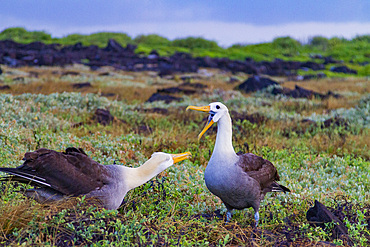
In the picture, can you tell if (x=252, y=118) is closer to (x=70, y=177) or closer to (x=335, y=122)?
(x=335, y=122)

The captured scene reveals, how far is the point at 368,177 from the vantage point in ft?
24.5

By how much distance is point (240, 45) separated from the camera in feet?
224

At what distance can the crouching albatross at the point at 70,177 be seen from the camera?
173 inches

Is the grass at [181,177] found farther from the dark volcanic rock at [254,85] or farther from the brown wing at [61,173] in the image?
the dark volcanic rock at [254,85]

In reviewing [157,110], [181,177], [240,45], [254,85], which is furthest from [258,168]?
[240,45]

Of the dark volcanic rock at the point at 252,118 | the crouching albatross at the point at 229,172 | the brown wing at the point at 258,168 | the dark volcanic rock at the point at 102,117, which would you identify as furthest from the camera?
the dark volcanic rock at the point at 252,118

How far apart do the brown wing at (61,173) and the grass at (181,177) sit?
0.18m

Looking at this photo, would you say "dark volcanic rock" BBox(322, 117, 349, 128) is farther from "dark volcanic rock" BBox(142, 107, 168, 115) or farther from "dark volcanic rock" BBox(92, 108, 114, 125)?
"dark volcanic rock" BBox(92, 108, 114, 125)

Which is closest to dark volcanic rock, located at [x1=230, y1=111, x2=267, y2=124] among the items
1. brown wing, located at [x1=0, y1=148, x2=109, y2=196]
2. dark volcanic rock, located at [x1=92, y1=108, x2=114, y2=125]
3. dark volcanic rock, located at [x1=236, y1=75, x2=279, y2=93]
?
dark volcanic rock, located at [x1=92, y1=108, x2=114, y2=125]

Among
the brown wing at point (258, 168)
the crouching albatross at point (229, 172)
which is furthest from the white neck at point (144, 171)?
the brown wing at point (258, 168)

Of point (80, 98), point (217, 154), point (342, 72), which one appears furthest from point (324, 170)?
point (342, 72)

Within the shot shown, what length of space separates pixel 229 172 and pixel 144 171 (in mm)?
966

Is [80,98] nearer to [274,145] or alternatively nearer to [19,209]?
[274,145]

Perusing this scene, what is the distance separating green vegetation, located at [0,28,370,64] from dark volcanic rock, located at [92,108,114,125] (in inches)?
1777
